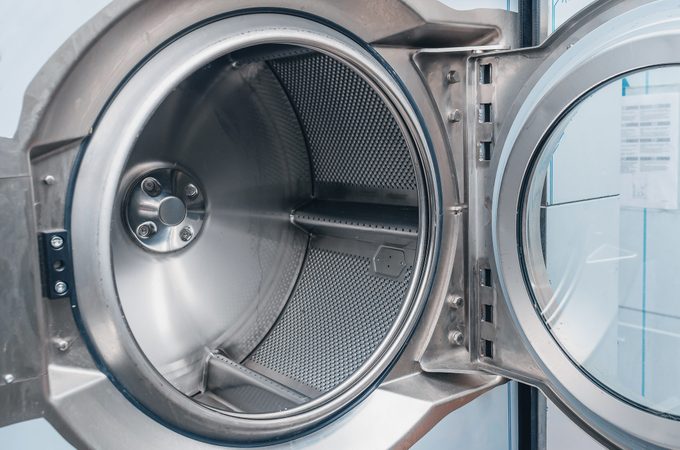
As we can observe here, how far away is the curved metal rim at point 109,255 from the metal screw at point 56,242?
0.06 feet

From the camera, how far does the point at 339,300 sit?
146 centimetres

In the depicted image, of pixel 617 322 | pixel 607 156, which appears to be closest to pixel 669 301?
pixel 617 322

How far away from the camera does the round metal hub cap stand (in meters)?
1.32

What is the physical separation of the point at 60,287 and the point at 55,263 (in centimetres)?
3

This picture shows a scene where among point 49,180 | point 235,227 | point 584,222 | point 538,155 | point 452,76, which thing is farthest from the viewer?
point 235,227

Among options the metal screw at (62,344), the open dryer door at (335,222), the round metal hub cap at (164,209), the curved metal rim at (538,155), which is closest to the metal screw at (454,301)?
the open dryer door at (335,222)

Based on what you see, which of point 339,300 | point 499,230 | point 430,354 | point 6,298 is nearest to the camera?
point 6,298

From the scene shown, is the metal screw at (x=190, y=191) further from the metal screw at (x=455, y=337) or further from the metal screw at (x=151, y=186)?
the metal screw at (x=455, y=337)

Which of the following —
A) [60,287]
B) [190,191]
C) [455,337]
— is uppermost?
[190,191]

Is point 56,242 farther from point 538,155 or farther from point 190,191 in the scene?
point 538,155

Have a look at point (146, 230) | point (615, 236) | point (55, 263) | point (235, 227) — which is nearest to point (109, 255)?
point (55, 263)

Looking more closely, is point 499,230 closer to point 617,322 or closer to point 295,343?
point 617,322

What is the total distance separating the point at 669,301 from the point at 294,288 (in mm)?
793

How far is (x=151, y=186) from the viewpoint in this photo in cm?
134
